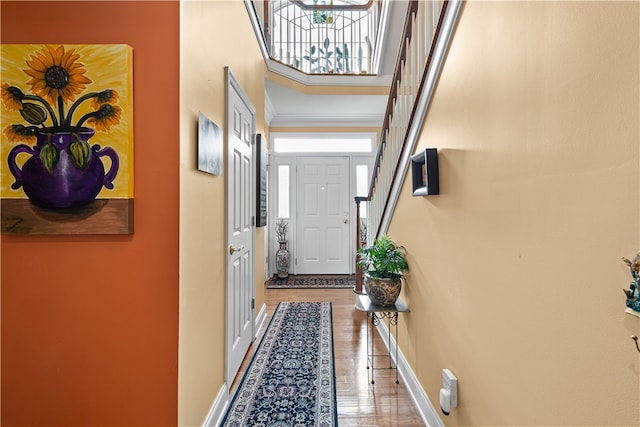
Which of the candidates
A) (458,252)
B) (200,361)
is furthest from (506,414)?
(200,361)

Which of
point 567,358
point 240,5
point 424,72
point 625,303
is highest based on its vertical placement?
point 240,5

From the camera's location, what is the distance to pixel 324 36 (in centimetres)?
431

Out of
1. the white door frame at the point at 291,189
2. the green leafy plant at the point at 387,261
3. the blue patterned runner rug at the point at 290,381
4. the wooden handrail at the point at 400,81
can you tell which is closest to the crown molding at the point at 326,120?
the white door frame at the point at 291,189

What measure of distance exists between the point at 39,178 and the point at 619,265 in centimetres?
178

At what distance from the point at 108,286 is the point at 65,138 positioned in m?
0.59

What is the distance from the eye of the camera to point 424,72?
1610 millimetres

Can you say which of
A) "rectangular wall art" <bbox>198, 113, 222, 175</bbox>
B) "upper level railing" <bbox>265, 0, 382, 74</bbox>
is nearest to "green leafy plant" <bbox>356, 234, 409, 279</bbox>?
"rectangular wall art" <bbox>198, 113, 222, 175</bbox>

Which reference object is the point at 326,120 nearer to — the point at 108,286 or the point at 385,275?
the point at 385,275

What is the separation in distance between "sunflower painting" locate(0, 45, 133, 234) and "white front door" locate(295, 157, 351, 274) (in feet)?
12.7

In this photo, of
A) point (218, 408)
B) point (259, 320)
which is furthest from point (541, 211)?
point (259, 320)

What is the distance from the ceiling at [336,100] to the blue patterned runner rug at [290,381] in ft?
9.43

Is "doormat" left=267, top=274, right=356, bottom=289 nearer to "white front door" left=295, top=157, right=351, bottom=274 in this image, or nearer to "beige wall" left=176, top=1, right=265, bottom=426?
"white front door" left=295, top=157, right=351, bottom=274

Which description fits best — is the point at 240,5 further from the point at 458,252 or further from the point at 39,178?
the point at 458,252

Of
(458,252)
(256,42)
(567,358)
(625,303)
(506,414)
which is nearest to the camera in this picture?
(625,303)
